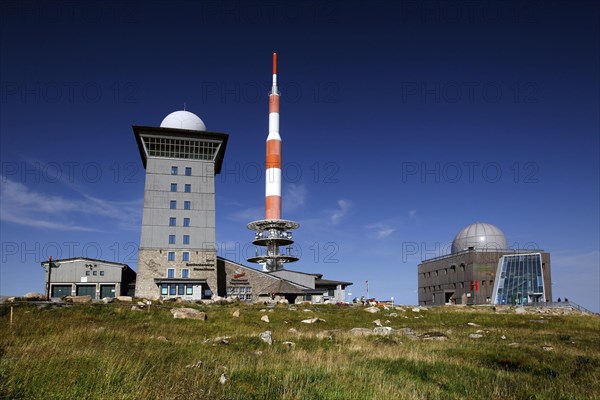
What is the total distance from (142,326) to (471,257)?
7100cm

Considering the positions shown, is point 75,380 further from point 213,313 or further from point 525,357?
point 213,313

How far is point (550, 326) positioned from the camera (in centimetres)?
3294

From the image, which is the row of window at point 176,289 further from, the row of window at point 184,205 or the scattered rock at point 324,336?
the scattered rock at point 324,336

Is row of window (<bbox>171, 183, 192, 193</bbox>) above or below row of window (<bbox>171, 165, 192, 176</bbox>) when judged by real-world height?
below

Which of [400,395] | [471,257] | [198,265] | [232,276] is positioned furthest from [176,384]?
[471,257]

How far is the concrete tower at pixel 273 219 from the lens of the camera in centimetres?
7775

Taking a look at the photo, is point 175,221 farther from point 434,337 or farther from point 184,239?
point 434,337

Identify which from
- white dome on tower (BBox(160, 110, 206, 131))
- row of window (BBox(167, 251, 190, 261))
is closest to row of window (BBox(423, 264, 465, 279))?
row of window (BBox(167, 251, 190, 261))

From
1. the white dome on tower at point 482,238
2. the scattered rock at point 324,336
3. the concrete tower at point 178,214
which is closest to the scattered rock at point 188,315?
the scattered rock at point 324,336

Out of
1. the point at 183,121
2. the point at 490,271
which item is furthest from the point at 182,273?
the point at 490,271

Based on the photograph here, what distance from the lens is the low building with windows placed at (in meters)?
65.5

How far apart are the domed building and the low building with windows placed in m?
60.0

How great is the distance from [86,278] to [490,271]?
222 feet

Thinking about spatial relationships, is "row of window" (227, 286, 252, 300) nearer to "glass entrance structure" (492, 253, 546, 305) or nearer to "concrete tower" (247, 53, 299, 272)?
"concrete tower" (247, 53, 299, 272)
